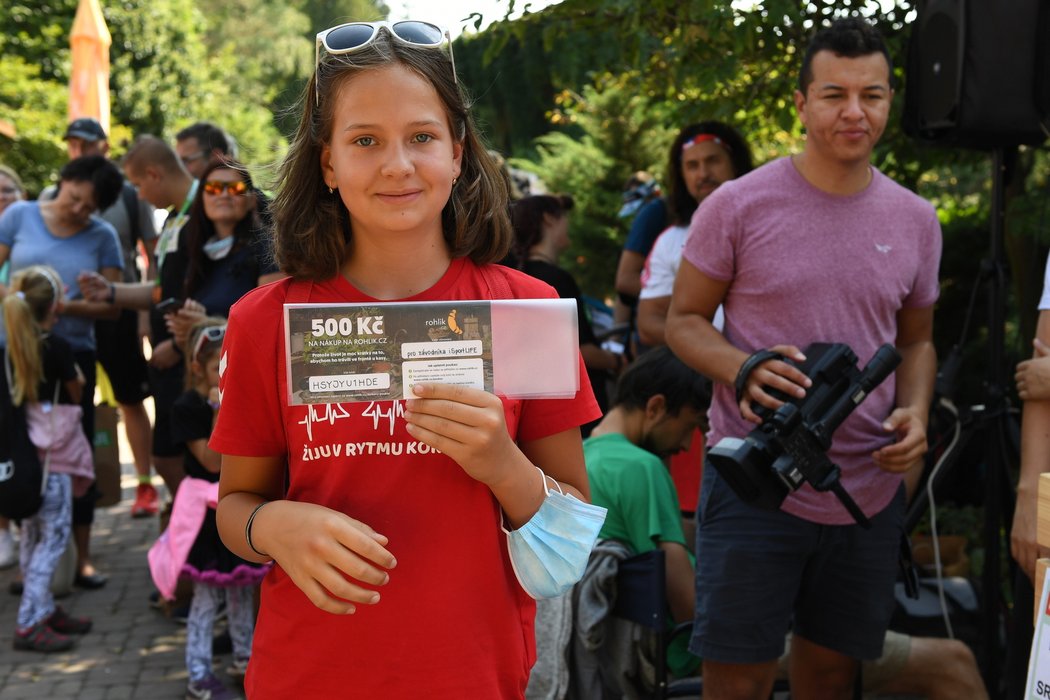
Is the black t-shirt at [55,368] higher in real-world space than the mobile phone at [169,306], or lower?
lower

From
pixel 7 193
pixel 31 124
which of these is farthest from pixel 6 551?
pixel 31 124

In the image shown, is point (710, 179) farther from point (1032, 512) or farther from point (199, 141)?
point (199, 141)

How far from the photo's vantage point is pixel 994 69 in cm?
384

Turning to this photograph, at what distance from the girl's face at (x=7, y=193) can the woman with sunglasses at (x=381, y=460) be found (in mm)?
6566

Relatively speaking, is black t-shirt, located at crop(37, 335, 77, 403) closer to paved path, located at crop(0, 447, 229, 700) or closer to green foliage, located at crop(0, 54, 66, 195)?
paved path, located at crop(0, 447, 229, 700)

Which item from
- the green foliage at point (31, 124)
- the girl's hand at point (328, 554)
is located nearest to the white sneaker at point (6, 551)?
the girl's hand at point (328, 554)

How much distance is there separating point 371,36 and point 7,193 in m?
6.69

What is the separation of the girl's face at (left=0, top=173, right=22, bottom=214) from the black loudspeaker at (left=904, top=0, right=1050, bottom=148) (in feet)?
20.2

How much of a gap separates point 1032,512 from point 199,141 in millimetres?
5167

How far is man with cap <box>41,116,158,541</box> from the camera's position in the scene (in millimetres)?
6727

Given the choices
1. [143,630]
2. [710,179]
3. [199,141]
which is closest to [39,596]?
[143,630]

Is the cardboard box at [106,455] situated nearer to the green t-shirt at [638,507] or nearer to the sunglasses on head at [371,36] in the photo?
the green t-shirt at [638,507]

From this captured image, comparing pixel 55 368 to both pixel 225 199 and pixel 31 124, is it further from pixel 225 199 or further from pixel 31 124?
pixel 31 124

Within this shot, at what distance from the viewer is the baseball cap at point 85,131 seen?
7.45m
